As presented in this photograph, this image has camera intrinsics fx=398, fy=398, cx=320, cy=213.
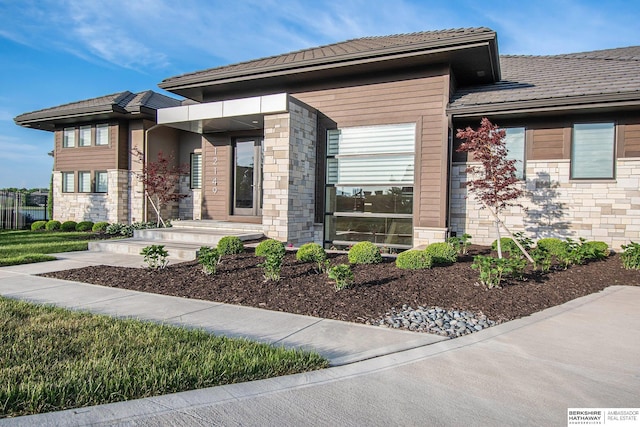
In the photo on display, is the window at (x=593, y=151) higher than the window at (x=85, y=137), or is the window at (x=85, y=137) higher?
the window at (x=85, y=137)

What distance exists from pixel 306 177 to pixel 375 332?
693cm

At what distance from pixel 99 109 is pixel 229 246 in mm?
10007

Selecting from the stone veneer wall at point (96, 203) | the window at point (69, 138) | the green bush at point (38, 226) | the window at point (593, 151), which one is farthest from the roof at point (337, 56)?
the green bush at point (38, 226)

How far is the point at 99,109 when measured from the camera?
48.3 feet

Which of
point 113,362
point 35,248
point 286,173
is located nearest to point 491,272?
point 113,362

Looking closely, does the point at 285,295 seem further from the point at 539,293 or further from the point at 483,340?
the point at 539,293

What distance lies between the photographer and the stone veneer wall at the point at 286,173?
9.80 metres

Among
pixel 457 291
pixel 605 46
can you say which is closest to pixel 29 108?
pixel 457 291

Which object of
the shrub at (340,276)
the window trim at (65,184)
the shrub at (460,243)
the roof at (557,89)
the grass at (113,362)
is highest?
the roof at (557,89)

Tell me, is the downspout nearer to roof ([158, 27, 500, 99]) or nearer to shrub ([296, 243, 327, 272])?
roof ([158, 27, 500, 99])

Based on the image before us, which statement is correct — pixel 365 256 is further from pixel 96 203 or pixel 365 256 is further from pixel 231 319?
pixel 96 203

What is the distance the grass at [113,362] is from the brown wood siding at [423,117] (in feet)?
23.0

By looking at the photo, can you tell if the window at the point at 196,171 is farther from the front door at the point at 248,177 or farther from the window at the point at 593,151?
the window at the point at 593,151

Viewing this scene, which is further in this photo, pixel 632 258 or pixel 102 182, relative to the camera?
pixel 102 182
